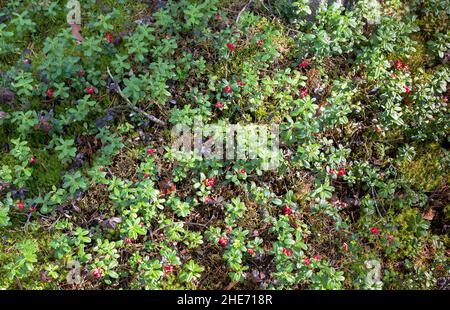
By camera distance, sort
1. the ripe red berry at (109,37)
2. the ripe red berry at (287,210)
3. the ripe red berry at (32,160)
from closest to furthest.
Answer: the ripe red berry at (287,210) → the ripe red berry at (32,160) → the ripe red berry at (109,37)

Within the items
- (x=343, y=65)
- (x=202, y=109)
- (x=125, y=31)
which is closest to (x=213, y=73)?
(x=202, y=109)

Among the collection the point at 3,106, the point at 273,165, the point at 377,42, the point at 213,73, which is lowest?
the point at 273,165

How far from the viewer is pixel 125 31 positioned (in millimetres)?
4629

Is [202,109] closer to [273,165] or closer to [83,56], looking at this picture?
[273,165]

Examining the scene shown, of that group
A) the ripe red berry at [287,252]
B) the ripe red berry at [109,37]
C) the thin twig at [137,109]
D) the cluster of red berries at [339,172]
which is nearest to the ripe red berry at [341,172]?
the cluster of red berries at [339,172]

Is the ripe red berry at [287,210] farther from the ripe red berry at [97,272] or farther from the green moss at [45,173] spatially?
the green moss at [45,173]

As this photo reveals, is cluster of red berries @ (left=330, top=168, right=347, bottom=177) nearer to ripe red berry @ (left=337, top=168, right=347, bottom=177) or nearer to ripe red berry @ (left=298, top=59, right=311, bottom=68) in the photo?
ripe red berry @ (left=337, top=168, right=347, bottom=177)

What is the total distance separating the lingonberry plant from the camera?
3809mm

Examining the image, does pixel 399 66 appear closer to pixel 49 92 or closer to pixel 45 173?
pixel 49 92

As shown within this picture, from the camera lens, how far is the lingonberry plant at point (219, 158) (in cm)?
381

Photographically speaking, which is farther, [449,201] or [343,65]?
[343,65]

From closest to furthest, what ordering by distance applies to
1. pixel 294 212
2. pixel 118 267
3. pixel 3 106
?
pixel 118 267, pixel 294 212, pixel 3 106

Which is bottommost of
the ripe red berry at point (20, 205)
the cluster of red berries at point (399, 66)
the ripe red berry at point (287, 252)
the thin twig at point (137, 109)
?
the ripe red berry at point (287, 252)

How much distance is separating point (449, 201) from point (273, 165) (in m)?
1.59
